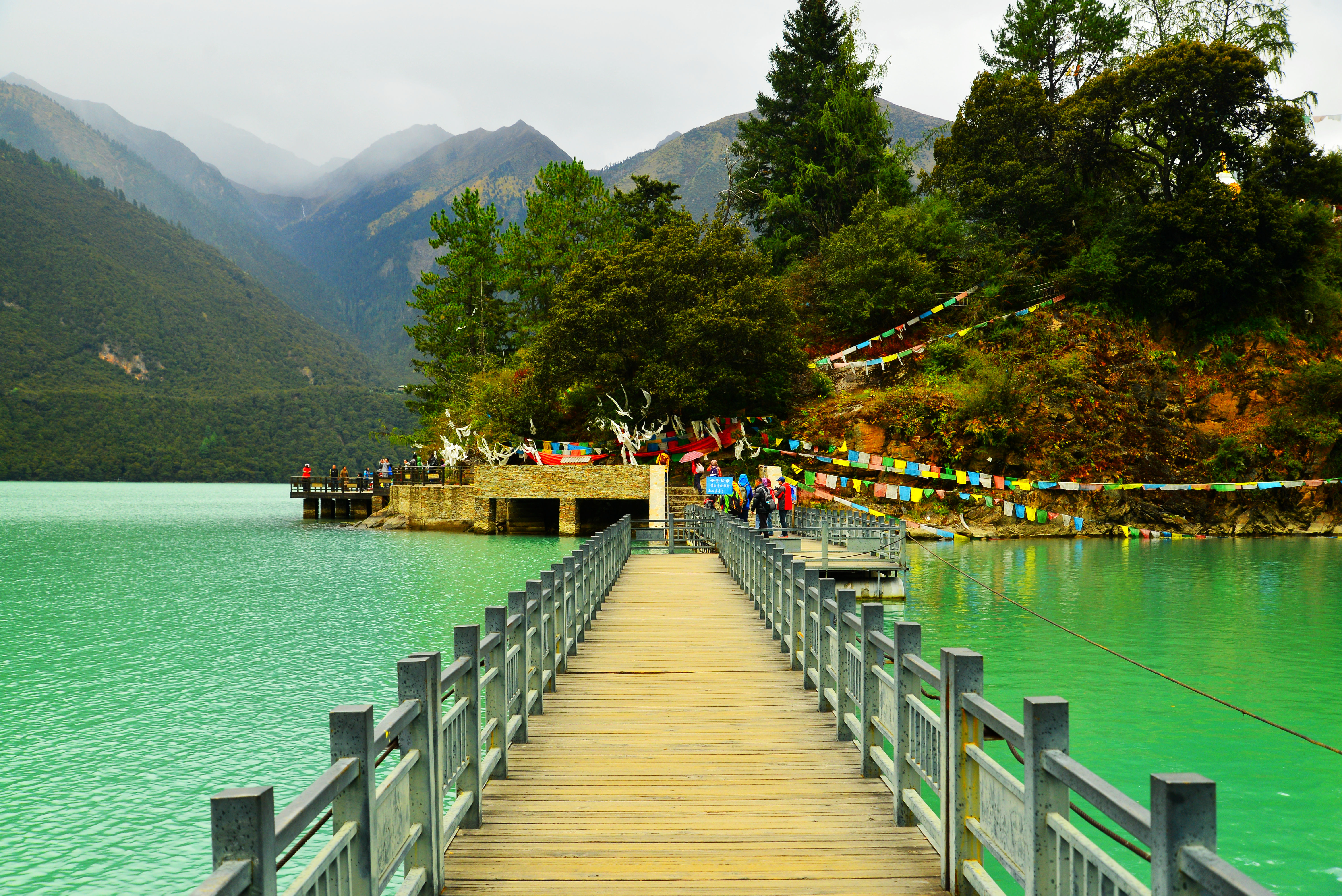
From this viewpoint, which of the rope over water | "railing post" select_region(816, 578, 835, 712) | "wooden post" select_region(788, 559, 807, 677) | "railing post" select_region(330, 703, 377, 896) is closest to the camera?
"railing post" select_region(330, 703, 377, 896)

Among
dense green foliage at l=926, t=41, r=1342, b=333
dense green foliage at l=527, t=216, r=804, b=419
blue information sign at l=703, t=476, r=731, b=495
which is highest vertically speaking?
dense green foliage at l=926, t=41, r=1342, b=333

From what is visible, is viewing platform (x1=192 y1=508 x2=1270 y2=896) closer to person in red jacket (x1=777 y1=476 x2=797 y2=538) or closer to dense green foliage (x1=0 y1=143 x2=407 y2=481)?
person in red jacket (x1=777 y1=476 x2=797 y2=538)

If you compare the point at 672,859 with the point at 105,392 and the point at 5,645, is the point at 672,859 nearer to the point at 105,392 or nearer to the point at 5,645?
the point at 5,645

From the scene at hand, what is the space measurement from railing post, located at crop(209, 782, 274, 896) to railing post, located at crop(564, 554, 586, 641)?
638 centimetres

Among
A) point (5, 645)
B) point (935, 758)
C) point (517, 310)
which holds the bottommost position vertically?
point (5, 645)

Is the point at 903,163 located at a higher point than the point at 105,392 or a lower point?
higher

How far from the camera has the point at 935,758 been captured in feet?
13.9

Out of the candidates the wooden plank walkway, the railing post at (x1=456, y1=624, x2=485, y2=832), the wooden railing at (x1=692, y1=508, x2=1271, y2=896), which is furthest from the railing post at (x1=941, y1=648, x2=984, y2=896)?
the railing post at (x1=456, y1=624, x2=485, y2=832)

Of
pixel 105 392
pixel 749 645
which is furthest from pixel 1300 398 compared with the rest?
pixel 105 392

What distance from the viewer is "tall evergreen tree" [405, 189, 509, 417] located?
5703 centimetres

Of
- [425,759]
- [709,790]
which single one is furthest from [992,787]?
[425,759]

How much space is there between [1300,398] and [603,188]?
3907cm

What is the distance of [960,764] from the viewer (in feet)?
12.6

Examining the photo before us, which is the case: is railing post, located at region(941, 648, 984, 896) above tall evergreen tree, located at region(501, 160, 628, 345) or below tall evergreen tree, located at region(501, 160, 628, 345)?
below
